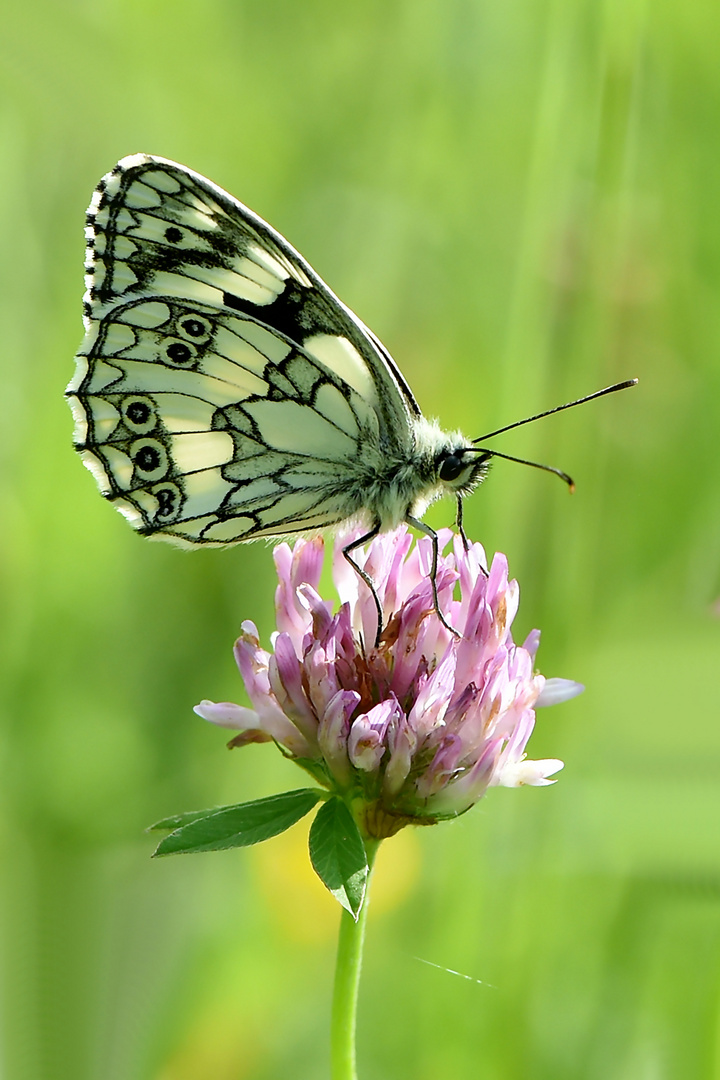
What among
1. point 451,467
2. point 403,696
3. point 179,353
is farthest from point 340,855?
point 179,353

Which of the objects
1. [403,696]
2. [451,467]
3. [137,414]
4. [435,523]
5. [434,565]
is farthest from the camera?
[435,523]

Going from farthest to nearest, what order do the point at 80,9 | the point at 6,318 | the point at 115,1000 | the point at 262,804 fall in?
1. the point at 80,9
2. the point at 6,318
3. the point at 115,1000
4. the point at 262,804

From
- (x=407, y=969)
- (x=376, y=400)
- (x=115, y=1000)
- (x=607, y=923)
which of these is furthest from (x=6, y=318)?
(x=607, y=923)

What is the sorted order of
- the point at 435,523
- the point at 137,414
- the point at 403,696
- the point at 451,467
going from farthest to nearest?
the point at 435,523 → the point at 137,414 → the point at 451,467 → the point at 403,696

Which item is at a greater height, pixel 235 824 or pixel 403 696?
pixel 403 696

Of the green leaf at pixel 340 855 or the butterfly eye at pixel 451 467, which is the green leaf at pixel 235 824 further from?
the butterfly eye at pixel 451 467

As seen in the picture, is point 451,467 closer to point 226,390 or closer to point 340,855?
point 226,390

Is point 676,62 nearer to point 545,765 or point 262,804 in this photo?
point 545,765

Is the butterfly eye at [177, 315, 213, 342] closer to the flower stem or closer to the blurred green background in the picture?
the blurred green background
